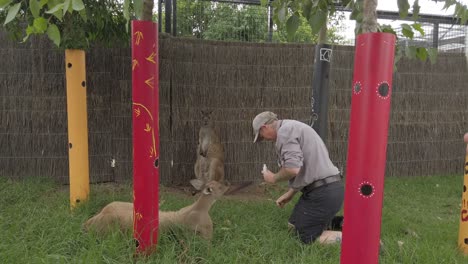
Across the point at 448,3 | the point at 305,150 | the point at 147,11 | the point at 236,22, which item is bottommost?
the point at 305,150

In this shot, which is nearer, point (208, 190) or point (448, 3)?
point (448, 3)

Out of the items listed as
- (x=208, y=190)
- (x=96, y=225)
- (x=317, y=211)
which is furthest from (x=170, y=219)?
(x=317, y=211)

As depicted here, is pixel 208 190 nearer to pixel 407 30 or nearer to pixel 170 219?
pixel 170 219

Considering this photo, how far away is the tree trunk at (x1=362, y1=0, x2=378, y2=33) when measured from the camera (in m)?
1.72

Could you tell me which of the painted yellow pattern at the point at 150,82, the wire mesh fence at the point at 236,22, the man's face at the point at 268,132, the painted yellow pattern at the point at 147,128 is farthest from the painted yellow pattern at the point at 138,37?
the wire mesh fence at the point at 236,22

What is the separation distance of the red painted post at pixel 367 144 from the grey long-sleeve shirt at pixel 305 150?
2259 mm

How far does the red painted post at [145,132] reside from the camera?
2.93m

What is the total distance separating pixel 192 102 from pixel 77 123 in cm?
209

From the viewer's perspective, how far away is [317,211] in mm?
4000

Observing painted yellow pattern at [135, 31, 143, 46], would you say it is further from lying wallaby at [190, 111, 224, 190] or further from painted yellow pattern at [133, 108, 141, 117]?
lying wallaby at [190, 111, 224, 190]

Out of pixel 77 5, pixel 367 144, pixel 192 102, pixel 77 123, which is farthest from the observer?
pixel 192 102

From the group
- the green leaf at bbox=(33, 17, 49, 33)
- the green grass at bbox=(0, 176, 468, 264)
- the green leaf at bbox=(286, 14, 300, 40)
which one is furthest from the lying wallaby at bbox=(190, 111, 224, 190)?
the green leaf at bbox=(33, 17, 49, 33)

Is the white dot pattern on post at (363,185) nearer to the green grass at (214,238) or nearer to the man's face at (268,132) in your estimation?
the green grass at (214,238)

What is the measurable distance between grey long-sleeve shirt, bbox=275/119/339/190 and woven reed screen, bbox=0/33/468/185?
2381 millimetres
